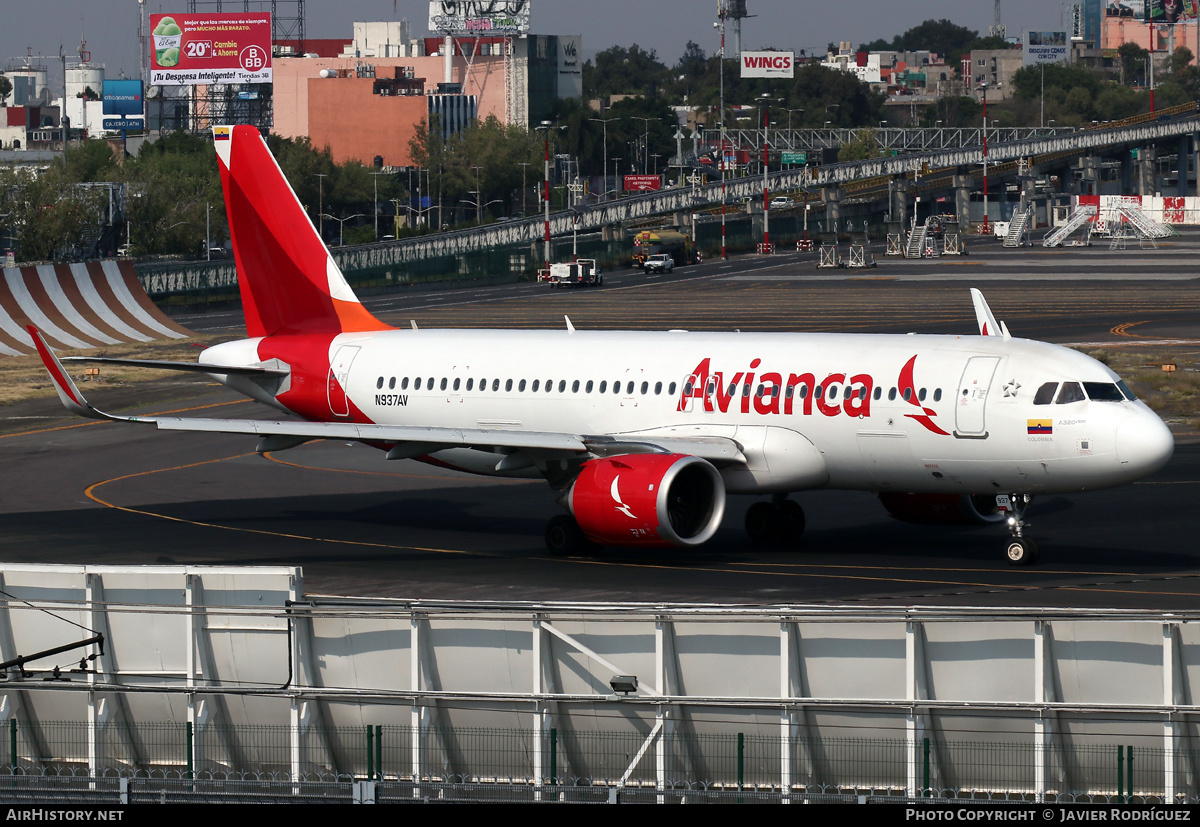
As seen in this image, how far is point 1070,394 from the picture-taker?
1299 inches

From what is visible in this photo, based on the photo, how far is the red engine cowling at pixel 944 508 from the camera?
1494 inches

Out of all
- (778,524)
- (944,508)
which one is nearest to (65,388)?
(778,524)

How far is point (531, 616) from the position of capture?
2000 centimetres

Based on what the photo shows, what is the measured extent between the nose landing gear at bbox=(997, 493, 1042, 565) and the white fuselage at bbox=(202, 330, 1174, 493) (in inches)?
42.6

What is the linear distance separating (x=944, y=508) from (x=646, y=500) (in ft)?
28.5

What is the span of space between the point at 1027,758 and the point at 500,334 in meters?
25.5

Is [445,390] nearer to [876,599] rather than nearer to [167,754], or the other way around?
[876,599]

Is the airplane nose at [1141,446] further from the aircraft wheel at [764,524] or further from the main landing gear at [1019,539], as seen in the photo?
the aircraft wheel at [764,524]

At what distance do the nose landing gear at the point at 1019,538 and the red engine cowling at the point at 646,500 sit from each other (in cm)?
632

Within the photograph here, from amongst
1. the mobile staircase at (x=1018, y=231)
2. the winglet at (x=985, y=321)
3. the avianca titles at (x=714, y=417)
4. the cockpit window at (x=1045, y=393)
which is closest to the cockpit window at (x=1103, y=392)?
the avianca titles at (x=714, y=417)

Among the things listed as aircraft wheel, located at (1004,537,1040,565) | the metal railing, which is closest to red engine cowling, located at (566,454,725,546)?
aircraft wheel, located at (1004,537,1040,565)

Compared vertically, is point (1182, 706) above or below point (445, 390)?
below

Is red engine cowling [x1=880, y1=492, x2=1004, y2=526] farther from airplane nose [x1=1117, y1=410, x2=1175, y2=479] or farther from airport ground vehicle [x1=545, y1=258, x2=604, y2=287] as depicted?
airport ground vehicle [x1=545, y1=258, x2=604, y2=287]
